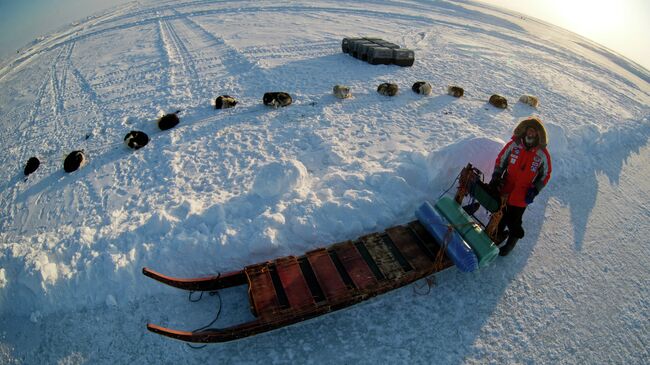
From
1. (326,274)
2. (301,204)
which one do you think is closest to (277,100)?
(301,204)

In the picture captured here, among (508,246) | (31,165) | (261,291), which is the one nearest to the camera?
(261,291)

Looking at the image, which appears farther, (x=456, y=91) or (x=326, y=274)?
(x=456, y=91)

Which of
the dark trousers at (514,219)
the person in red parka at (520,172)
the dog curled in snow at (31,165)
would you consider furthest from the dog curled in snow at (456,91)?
the dog curled in snow at (31,165)

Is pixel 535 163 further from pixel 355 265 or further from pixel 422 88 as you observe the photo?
pixel 422 88

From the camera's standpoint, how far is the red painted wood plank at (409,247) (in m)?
5.20

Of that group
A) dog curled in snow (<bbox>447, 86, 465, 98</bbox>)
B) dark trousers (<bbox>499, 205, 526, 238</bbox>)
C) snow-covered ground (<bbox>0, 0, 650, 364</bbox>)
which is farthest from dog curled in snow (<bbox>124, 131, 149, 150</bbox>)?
dog curled in snow (<bbox>447, 86, 465, 98</bbox>)

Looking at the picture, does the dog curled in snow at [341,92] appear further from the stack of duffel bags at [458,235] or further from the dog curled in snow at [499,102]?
the stack of duffel bags at [458,235]

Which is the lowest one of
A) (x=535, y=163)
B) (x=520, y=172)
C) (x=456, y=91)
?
(x=456, y=91)

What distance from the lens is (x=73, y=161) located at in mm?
8258

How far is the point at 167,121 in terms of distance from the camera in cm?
938

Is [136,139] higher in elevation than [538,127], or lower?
lower

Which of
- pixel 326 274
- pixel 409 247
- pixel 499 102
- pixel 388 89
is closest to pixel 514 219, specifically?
pixel 409 247

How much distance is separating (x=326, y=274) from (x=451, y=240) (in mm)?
1943

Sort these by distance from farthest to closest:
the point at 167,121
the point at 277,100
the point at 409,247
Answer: the point at 277,100 < the point at 167,121 < the point at 409,247
